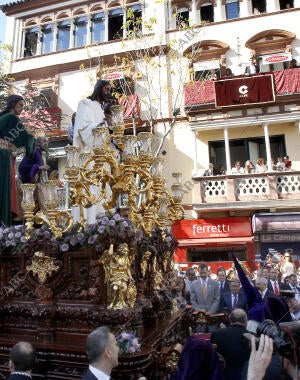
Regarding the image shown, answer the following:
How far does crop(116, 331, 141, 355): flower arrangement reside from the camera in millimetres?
3242

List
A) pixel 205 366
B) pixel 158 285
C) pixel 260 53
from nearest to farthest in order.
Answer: pixel 205 366 → pixel 158 285 → pixel 260 53

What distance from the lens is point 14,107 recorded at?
5.48 metres

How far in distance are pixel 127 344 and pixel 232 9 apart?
21719 mm

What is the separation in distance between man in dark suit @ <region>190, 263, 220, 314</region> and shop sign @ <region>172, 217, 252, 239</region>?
10.6m

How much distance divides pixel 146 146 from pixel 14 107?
7.61ft

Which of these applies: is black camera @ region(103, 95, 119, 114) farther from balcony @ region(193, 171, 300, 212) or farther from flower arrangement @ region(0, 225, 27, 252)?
balcony @ region(193, 171, 300, 212)

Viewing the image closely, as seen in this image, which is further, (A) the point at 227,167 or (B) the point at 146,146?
(A) the point at 227,167

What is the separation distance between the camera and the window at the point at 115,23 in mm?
22578

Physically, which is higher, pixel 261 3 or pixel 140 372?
pixel 261 3

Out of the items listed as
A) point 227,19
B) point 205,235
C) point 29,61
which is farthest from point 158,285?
point 29,61

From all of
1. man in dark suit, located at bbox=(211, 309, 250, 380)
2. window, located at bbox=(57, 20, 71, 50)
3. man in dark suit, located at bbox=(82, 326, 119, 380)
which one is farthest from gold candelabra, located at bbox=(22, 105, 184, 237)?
window, located at bbox=(57, 20, 71, 50)

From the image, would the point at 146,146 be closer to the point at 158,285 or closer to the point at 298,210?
the point at 158,285

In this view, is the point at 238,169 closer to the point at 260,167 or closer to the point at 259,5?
the point at 260,167

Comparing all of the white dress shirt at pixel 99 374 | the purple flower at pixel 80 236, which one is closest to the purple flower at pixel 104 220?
Result: the purple flower at pixel 80 236
